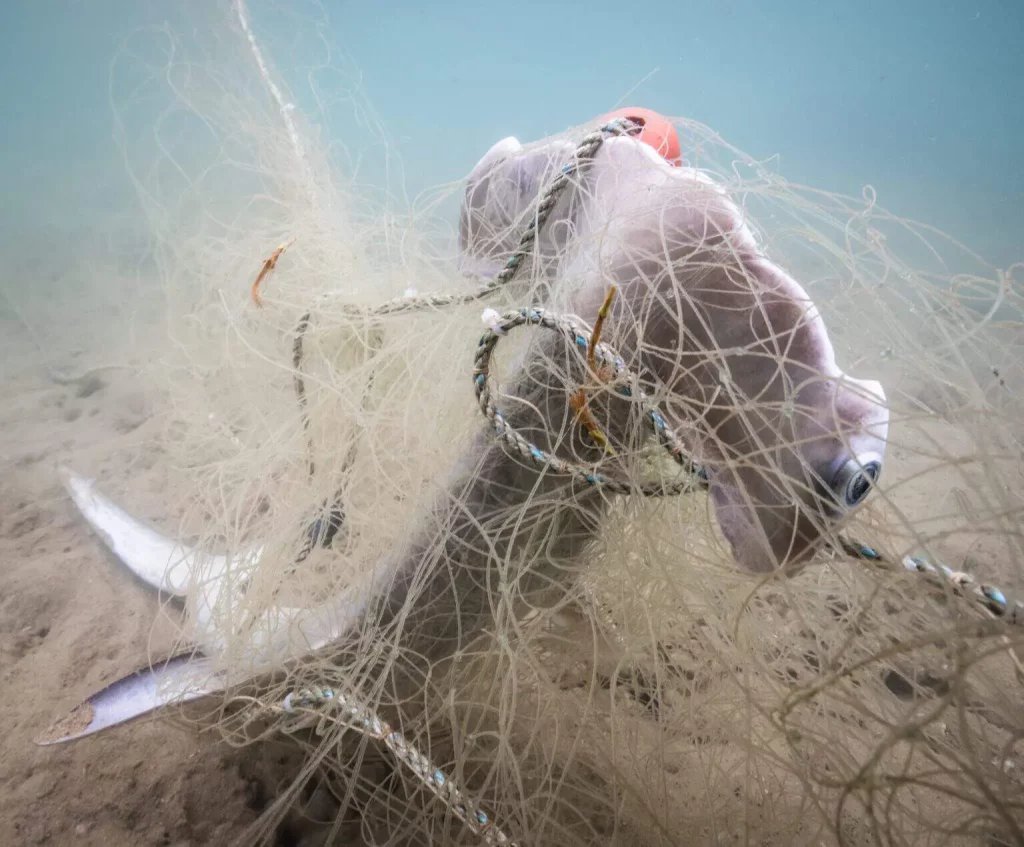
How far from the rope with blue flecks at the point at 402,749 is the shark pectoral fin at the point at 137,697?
→ 412 mm

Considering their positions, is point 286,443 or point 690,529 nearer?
point 690,529

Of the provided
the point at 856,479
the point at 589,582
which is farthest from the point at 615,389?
the point at 589,582

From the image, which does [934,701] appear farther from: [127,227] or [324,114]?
[127,227]

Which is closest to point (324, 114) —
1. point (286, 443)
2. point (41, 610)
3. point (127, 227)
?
point (286, 443)

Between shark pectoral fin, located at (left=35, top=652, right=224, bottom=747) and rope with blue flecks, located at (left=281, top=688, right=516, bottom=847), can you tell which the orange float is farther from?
shark pectoral fin, located at (left=35, top=652, right=224, bottom=747)

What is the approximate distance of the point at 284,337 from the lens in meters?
1.87

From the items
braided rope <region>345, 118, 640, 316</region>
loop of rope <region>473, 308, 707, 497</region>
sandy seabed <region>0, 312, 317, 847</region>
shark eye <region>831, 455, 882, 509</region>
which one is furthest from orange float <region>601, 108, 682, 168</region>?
sandy seabed <region>0, 312, 317, 847</region>

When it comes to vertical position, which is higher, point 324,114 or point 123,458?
point 324,114

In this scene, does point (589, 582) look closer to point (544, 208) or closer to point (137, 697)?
point (544, 208)

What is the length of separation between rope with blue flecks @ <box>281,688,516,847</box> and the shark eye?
1104 millimetres

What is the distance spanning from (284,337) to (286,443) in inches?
14.7

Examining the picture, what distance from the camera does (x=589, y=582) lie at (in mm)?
1528

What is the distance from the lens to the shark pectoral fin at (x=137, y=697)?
5.68 feet

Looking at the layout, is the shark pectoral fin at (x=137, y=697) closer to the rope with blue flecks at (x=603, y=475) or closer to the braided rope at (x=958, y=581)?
the rope with blue flecks at (x=603, y=475)
